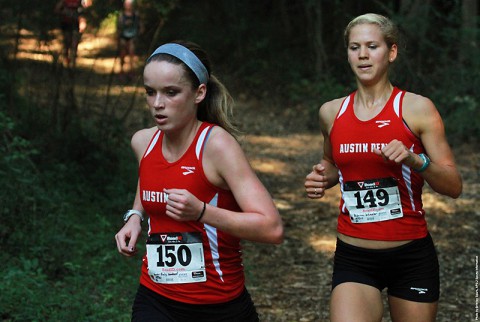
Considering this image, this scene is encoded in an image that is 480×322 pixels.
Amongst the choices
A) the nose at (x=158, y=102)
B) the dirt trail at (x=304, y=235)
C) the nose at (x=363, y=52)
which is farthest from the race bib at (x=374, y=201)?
the dirt trail at (x=304, y=235)

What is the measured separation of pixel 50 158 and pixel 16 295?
123 inches

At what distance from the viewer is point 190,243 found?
11.1 ft

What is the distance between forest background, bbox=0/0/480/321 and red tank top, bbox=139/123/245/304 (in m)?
1.56

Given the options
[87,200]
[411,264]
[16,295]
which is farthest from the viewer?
[87,200]

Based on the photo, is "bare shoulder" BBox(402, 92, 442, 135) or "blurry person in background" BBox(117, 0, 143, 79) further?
"blurry person in background" BBox(117, 0, 143, 79)

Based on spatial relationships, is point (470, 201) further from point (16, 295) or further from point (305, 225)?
point (16, 295)

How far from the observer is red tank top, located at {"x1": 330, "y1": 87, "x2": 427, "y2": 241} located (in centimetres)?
397

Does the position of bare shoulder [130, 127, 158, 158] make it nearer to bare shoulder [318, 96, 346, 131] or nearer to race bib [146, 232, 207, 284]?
race bib [146, 232, 207, 284]

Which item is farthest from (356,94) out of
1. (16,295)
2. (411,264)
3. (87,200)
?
(87,200)

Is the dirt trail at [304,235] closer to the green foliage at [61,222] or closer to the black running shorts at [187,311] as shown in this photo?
the green foliage at [61,222]

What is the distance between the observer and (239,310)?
11.3ft

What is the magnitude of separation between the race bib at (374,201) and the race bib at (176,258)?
97cm

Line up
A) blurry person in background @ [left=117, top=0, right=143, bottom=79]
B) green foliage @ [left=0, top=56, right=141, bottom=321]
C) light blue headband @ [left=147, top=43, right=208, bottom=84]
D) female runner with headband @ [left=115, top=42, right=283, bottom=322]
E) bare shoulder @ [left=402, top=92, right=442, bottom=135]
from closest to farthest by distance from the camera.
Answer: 1. female runner with headband @ [left=115, top=42, right=283, bottom=322]
2. light blue headband @ [left=147, top=43, right=208, bottom=84]
3. bare shoulder @ [left=402, top=92, right=442, bottom=135]
4. green foliage @ [left=0, top=56, right=141, bottom=321]
5. blurry person in background @ [left=117, top=0, right=143, bottom=79]

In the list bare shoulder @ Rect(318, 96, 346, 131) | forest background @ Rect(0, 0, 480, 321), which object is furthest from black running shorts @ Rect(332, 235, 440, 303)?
forest background @ Rect(0, 0, 480, 321)
